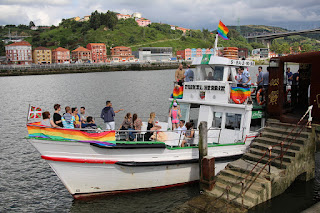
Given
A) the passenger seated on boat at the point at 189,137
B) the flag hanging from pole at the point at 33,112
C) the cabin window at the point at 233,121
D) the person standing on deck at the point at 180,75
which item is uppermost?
the person standing on deck at the point at 180,75

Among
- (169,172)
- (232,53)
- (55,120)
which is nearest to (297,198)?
(169,172)

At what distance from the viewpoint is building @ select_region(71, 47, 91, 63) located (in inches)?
5837

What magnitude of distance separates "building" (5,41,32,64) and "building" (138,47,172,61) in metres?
57.2

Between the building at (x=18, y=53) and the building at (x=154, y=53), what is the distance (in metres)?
57.2

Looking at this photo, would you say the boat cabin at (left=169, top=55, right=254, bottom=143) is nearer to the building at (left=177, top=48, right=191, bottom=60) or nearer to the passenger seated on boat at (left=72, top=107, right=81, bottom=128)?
the passenger seated on boat at (left=72, top=107, right=81, bottom=128)

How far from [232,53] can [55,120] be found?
8.08 m

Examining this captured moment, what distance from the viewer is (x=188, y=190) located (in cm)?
1141

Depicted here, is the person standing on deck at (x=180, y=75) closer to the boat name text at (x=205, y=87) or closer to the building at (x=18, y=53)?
the boat name text at (x=205, y=87)

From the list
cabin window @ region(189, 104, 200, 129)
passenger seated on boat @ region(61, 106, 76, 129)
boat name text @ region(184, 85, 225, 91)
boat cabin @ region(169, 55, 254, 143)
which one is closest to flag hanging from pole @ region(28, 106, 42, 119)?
passenger seated on boat @ region(61, 106, 76, 129)

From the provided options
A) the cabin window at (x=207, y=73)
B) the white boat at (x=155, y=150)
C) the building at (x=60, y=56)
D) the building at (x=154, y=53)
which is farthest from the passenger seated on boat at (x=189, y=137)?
the building at (x=154, y=53)

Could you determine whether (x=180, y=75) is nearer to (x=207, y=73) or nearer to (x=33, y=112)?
(x=207, y=73)

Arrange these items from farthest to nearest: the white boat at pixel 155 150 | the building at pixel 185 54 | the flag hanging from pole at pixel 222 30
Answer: the building at pixel 185 54 → the flag hanging from pole at pixel 222 30 → the white boat at pixel 155 150

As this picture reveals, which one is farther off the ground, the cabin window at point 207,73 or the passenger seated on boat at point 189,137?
the cabin window at point 207,73

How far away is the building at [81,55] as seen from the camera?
14825cm
